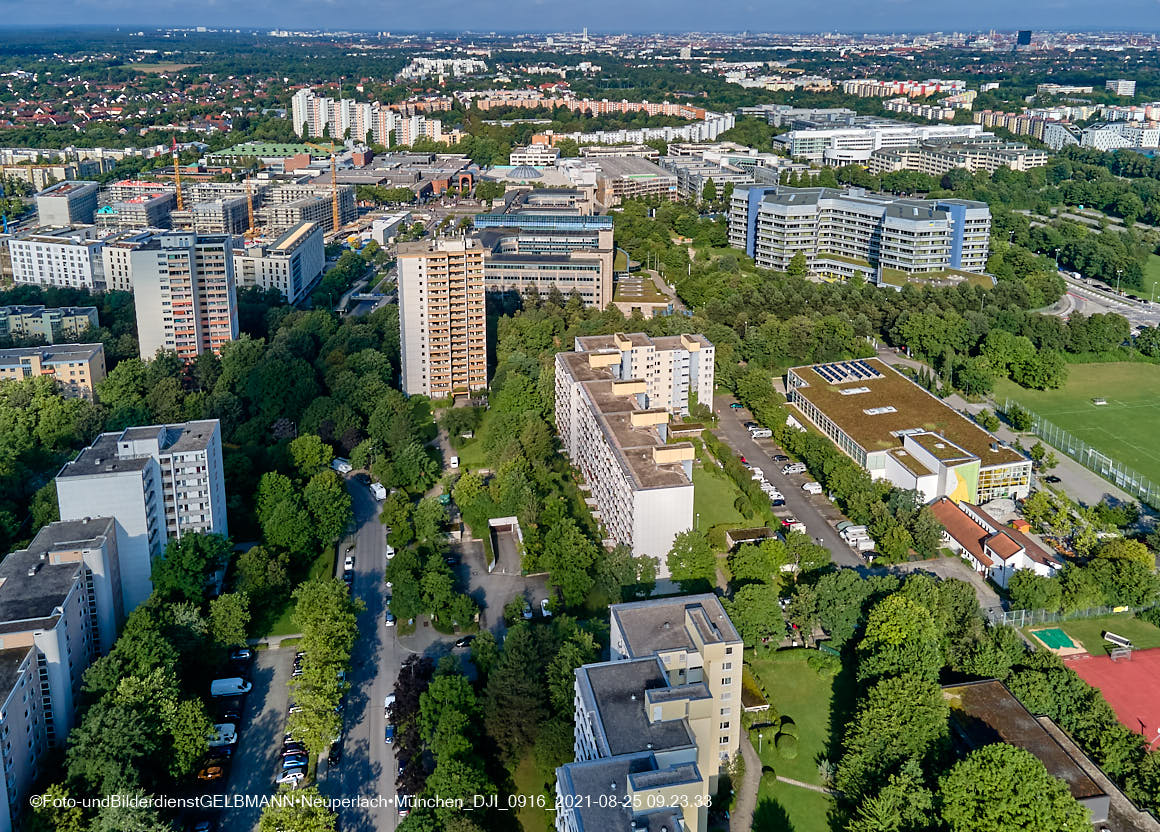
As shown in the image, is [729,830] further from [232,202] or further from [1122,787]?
[232,202]

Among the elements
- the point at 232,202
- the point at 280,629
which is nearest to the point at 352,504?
the point at 280,629

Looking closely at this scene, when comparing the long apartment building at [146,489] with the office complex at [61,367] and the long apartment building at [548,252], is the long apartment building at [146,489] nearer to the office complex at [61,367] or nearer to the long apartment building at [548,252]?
the office complex at [61,367]

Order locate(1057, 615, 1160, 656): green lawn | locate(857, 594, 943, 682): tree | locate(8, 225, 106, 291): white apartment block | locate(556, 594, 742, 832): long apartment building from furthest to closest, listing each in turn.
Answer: locate(8, 225, 106, 291): white apartment block → locate(1057, 615, 1160, 656): green lawn → locate(857, 594, 943, 682): tree → locate(556, 594, 742, 832): long apartment building

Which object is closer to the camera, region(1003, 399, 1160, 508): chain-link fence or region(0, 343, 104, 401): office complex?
region(1003, 399, 1160, 508): chain-link fence

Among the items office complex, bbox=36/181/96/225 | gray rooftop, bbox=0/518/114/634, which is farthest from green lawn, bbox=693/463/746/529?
office complex, bbox=36/181/96/225

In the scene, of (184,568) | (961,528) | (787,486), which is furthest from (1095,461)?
(184,568)

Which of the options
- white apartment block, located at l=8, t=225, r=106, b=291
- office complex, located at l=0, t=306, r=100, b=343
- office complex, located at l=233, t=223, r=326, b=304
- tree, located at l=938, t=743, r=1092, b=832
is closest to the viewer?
tree, located at l=938, t=743, r=1092, b=832

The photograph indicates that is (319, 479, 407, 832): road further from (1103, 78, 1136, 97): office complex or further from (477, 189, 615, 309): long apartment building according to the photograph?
(1103, 78, 1136, 97): office complex

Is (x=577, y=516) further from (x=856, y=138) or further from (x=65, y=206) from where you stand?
(x=856, y=138)

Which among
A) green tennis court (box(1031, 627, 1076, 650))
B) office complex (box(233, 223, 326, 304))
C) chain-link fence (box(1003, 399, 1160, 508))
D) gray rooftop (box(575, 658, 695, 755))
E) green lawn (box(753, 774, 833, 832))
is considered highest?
office complex (box(233, 223, 326, 304))
